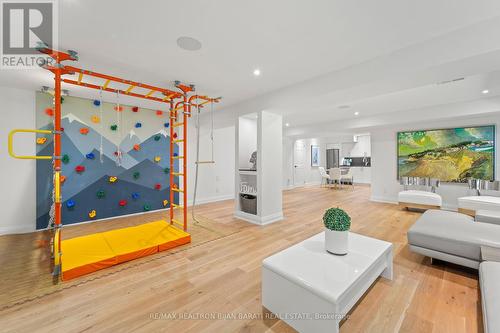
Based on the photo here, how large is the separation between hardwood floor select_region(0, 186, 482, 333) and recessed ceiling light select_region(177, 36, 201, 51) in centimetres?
248

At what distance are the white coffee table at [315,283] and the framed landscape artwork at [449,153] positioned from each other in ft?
15.7

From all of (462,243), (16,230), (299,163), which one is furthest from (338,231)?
(299,163)

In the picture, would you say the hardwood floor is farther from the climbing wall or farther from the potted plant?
the climbing wall

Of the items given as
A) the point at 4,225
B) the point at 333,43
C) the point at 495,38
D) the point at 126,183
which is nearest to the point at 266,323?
the point at 333,43

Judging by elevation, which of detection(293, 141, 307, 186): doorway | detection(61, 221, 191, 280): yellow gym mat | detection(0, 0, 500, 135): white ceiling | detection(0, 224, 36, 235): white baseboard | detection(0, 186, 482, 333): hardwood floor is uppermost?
detection(0, 0, 500, 135): white ceiling

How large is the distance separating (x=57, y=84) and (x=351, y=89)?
3501 millimetres

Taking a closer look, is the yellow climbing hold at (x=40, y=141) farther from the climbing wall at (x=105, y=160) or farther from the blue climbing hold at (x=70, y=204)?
the blue climbing hold at (x=70, y=204)

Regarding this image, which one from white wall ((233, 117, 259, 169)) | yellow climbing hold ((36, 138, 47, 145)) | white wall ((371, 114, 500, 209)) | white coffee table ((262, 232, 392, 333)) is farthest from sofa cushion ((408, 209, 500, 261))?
yellow climbing hold ((36, 138, 47, 145))

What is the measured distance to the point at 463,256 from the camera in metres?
2.05

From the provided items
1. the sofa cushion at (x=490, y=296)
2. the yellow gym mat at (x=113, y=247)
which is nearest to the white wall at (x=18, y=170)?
the yellow gym mat at (x=113, y=247)

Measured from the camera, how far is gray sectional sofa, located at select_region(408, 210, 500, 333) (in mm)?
1630

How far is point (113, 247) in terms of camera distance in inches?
99.7

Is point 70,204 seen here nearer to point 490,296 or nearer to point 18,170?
point 18,170

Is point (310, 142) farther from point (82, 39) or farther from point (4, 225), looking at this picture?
point (4, 225)
